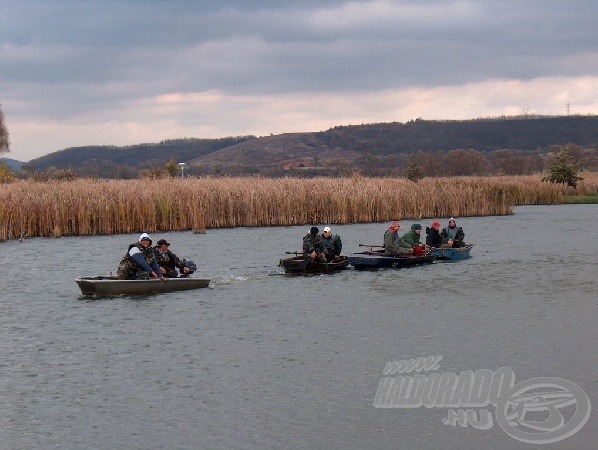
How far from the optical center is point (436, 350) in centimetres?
1884

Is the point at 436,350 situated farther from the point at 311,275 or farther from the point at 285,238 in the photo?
the point at 285,238

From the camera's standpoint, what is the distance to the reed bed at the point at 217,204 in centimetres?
4262

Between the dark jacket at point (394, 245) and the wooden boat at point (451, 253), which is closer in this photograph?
the dark jacket at point (394, 245)

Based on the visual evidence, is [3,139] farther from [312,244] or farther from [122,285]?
[122,285]

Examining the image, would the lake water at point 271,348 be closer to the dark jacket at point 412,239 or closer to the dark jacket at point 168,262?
the dark jacket at point 168,262

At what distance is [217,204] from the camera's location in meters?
47.9

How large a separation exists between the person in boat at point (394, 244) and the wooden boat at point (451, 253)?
80.1 inches

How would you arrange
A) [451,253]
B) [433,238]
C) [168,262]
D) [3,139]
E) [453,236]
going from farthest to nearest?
1. [3,139]
2. [453,236]
3. [433,238]
4. [451,253]
5. [168,262]

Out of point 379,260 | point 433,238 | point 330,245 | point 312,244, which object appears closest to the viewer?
point 312,244

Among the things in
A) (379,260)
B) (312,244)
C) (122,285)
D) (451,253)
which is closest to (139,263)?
(122,285)

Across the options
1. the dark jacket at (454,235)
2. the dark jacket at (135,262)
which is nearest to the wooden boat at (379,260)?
the dark jacket at (454,235)

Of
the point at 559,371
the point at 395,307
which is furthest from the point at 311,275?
Result: the point at 559,371

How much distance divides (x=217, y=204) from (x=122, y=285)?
2294 cm

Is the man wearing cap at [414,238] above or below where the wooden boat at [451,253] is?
above
